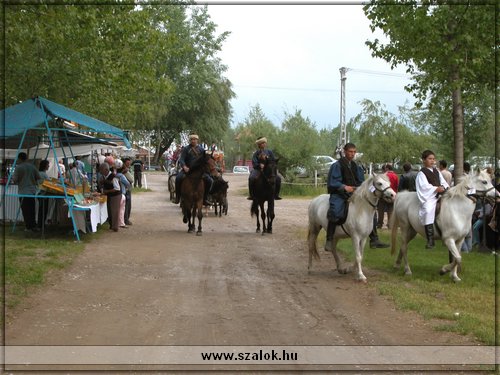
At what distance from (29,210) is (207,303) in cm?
840

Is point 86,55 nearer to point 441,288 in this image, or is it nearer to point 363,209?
point 363,209

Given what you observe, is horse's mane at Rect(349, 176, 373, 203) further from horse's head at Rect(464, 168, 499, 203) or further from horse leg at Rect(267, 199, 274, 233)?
horse leg at Rect(267, 199, 274, 233)

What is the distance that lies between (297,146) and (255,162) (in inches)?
856

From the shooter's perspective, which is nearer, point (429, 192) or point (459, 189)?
point (459, 189)

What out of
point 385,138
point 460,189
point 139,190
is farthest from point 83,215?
point 385,138

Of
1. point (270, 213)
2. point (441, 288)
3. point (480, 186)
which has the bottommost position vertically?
point (441, 288)

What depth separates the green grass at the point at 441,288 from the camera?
7.73 meters

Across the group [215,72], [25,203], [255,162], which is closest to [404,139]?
[215,72]

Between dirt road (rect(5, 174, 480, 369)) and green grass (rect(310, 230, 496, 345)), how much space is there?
0.82 ft

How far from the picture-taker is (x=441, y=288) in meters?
9.90

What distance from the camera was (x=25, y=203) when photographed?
50.1 feet

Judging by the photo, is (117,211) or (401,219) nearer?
(401,219)

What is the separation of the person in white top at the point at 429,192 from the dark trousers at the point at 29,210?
31.5 ft

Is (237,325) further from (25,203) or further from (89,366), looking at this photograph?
(25,203)
